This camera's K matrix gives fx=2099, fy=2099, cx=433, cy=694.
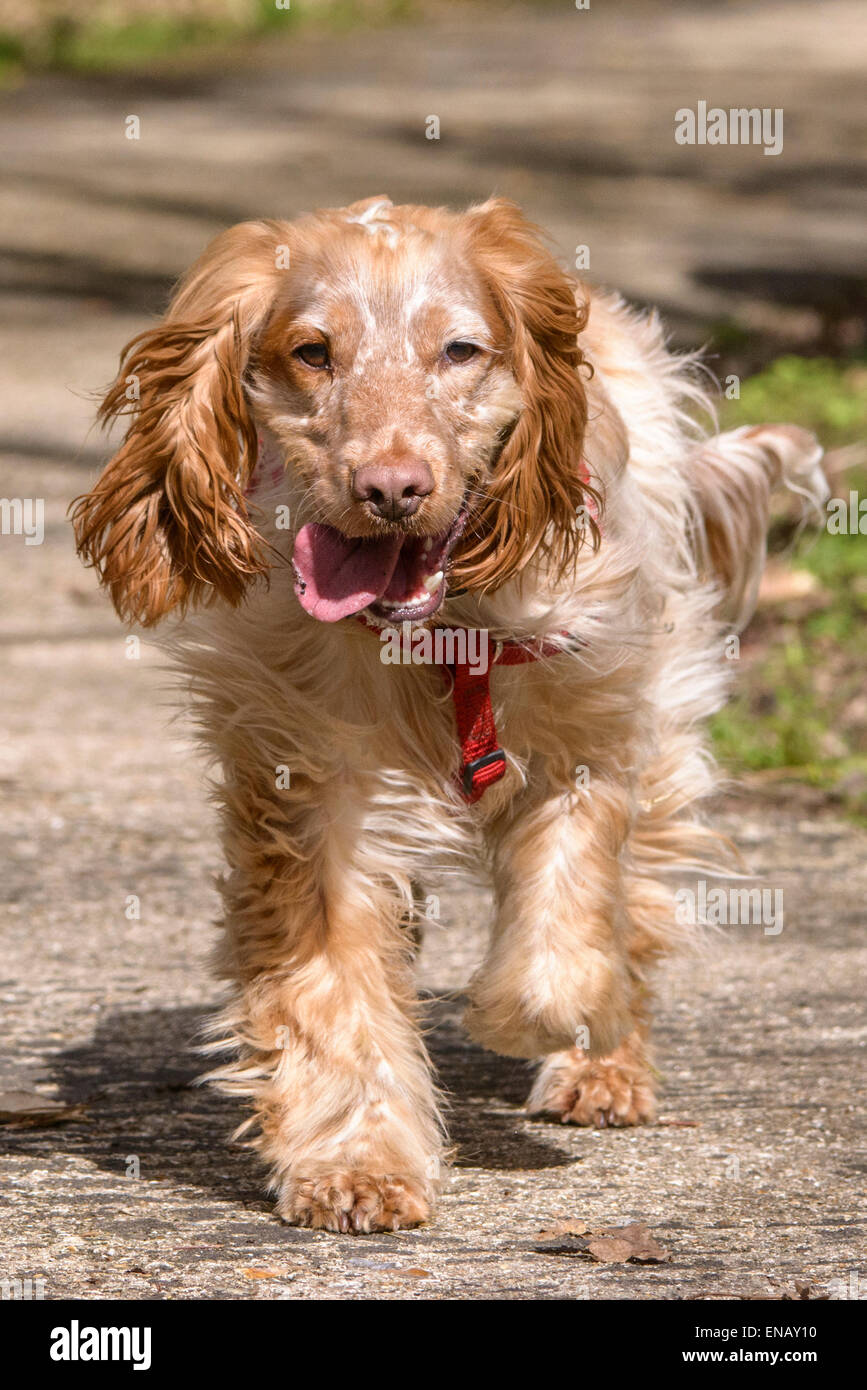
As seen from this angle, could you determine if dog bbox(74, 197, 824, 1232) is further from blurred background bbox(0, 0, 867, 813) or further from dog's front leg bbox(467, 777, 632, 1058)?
blurred background bbox(0, 0, 867, 813)

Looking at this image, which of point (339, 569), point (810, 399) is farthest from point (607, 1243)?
point (810, 399)

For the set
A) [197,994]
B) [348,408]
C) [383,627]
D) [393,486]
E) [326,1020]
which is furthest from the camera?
[197,994]

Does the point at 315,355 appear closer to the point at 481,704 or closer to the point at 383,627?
the point at 383,627

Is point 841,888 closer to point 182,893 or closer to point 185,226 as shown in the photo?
point 182,893

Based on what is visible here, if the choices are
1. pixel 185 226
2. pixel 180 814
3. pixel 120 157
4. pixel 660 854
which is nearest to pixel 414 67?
pixel 120 157

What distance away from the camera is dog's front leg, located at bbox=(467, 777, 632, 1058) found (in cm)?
412

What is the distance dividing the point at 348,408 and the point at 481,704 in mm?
728

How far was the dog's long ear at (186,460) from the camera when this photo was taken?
3.89m

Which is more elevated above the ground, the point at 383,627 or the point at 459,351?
the point at 459,351

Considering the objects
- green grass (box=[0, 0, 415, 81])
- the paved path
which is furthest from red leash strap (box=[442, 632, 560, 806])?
green grass (box=[0, 0, 415, 81])

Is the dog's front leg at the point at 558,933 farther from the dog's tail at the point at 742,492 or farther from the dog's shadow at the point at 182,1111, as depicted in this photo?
the dog's tail at the point at 742,492

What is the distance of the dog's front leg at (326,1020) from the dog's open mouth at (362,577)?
1.86 ft

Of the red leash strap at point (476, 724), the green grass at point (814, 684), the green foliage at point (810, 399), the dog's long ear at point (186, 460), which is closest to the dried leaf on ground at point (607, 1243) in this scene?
the red leash strap at point (476, 724)

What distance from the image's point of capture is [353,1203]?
12.9ft
